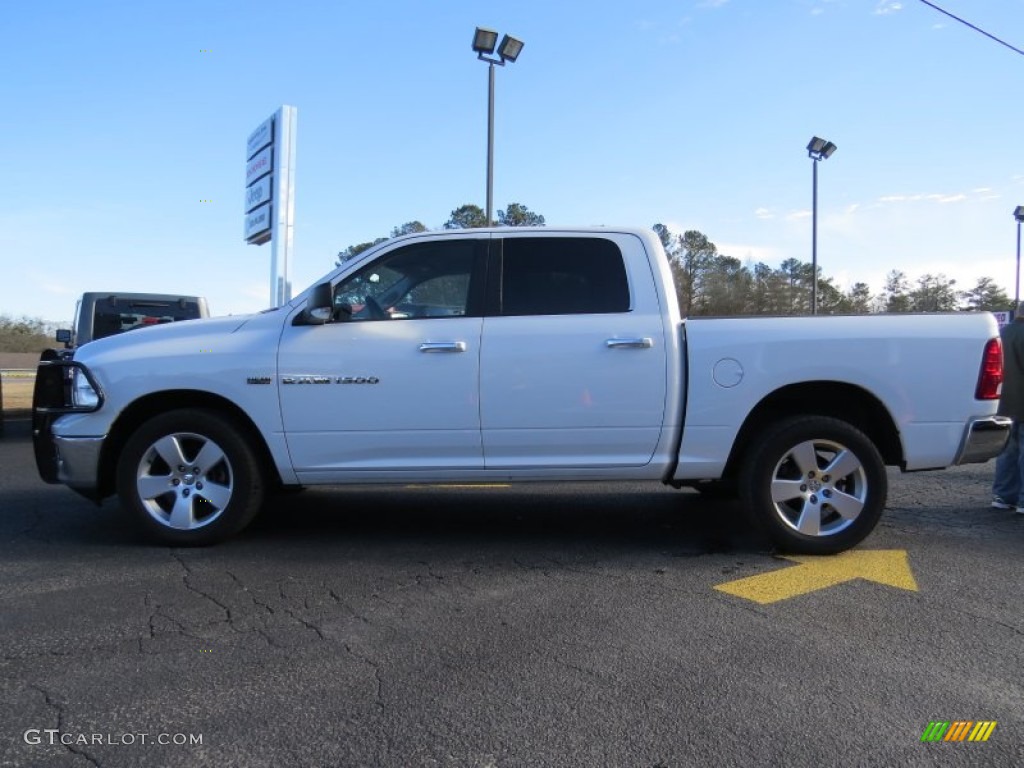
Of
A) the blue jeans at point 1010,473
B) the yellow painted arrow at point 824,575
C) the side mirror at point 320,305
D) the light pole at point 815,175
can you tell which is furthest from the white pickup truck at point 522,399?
the light pole at point 815,175

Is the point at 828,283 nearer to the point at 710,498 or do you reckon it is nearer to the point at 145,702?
the point at 710,498

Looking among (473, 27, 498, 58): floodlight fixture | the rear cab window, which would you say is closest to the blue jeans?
the rear cab window

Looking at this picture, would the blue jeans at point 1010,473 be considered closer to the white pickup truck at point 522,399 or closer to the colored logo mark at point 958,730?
the white pickup truck at point 522,399

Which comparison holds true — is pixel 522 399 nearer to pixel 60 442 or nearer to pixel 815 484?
pixel 815 484

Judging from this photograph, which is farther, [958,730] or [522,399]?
[522,399]

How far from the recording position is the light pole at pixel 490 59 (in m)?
14.1

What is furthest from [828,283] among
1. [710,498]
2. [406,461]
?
[406,461]

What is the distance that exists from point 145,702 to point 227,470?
6.53 feet

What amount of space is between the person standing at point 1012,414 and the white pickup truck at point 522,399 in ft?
5.84

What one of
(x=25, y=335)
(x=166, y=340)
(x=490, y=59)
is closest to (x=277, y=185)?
(x=490, y=59)

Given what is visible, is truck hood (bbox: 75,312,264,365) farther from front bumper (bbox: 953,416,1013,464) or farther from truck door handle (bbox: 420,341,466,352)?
front bumper (bbox: 953,416,1013,464)

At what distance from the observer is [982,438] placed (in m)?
4.38

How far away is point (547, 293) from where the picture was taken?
4.56 meters

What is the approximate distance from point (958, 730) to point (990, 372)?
2629 millimetres
